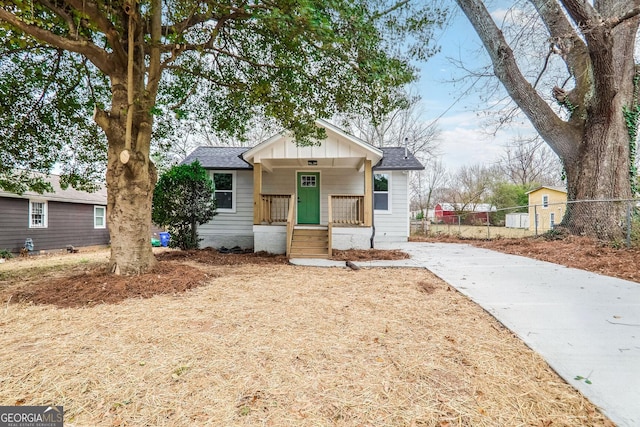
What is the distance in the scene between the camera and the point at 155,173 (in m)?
4.99

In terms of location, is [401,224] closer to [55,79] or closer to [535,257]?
[535,257]

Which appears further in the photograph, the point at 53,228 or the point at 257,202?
the point at 53,228

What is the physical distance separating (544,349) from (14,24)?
7.00 m

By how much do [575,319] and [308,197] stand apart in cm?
845

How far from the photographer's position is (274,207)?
1025cm

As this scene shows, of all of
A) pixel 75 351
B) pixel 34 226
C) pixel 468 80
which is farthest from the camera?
pixel 34 226

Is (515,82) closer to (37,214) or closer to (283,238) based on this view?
(283,238)

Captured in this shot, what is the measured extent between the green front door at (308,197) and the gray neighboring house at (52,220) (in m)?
10.2

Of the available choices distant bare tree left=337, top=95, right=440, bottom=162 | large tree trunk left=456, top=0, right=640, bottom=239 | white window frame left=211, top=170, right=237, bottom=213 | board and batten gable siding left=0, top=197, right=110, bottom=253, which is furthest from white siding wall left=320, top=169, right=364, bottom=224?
board and batten gable siding left=0, top=197, right=110, bottom=253

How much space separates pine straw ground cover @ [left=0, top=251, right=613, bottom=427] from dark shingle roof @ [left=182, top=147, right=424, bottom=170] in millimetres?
7316

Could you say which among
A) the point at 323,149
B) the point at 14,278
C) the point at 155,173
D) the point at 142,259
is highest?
the point at 323,149

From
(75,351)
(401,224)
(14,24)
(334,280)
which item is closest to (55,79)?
(14,24)

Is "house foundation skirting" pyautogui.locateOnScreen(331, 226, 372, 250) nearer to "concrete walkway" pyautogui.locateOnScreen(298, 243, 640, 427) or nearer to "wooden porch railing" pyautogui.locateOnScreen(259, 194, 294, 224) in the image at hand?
"wooden porch railing" pyautogui.locateOnScreen(259, 194, 294, 224)

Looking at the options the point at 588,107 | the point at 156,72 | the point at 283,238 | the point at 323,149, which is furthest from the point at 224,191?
the point at 588,107
